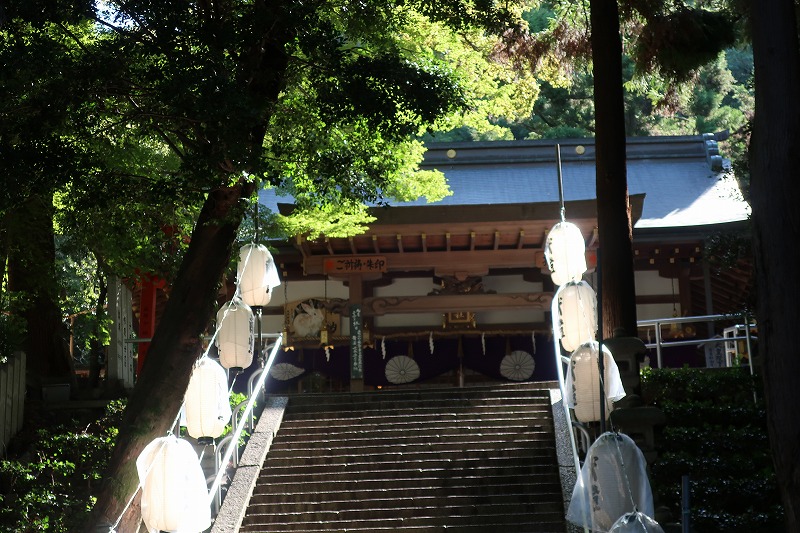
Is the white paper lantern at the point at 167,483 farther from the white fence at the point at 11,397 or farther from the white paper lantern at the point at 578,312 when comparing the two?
the white fence at the point at 11,397

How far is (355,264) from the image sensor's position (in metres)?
16.7

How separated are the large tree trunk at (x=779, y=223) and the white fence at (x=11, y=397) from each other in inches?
372

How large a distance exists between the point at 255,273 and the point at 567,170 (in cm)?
1246

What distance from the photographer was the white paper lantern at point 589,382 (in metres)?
8.27

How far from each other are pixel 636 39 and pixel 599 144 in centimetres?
235

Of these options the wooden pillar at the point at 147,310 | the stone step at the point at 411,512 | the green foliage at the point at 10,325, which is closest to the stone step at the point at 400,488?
the stone step at the point at 411,512

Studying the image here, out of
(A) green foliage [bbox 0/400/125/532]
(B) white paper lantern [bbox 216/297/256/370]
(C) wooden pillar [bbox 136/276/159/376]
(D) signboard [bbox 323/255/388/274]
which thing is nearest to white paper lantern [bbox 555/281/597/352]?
(B) white paper lantern [bbox 216/297/256/370]

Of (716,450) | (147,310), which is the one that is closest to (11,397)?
(147,310)

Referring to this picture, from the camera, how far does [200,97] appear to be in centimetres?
754

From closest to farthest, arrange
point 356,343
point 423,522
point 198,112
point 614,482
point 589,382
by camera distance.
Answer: point 614,482 < point 198,112 < point 589,382 < point 423,522 < point 356,343

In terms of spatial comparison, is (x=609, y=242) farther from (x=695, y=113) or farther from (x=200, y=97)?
(x=695, y=113)

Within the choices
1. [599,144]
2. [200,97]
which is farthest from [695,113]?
[200,97]

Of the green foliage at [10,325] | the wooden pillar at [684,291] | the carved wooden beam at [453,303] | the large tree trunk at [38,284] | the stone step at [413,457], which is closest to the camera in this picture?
the stone step at [413,457]

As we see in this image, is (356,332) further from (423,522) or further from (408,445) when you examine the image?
(423,522)
